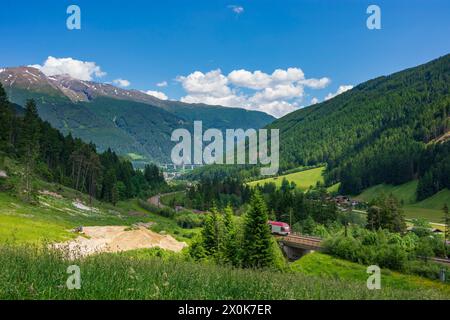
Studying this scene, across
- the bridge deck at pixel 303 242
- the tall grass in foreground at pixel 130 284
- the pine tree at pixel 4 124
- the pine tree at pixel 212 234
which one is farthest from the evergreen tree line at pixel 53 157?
the tall grass in foreground at pixel 130 284

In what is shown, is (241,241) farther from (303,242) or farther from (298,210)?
(298,210)

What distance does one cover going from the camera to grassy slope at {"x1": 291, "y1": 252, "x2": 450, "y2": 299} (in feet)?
148

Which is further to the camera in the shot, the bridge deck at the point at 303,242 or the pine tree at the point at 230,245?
the bridge deck at the point at 303,242

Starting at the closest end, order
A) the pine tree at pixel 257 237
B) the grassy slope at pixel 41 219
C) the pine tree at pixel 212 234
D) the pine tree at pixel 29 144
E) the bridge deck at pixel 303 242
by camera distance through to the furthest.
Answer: the grassy slope at pixel 41 219 < the pine tree at pixel 257 237 < the pine tree at pixel 212 234 < the pine tree at pixel 29 144 < the bridge deck at pixel 303 242

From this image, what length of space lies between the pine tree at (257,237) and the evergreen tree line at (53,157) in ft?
132

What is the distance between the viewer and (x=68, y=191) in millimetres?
84688

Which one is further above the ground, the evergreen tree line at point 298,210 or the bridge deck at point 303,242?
the evergreen tree line at point 298,210

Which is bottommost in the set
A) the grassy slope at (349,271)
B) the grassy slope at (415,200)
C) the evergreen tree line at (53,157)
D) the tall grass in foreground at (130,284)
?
the grassy slope at (349,271)

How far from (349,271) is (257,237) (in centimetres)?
1965

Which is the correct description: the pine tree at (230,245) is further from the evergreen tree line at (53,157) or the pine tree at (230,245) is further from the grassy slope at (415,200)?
the grassy slope at (415,200)

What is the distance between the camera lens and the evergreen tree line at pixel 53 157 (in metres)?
75.5

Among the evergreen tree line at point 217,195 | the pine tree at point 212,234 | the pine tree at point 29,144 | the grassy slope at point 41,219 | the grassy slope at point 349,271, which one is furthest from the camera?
the evergreen tree line at point 217,195

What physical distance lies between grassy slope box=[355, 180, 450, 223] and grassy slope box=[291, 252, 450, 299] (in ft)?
251
